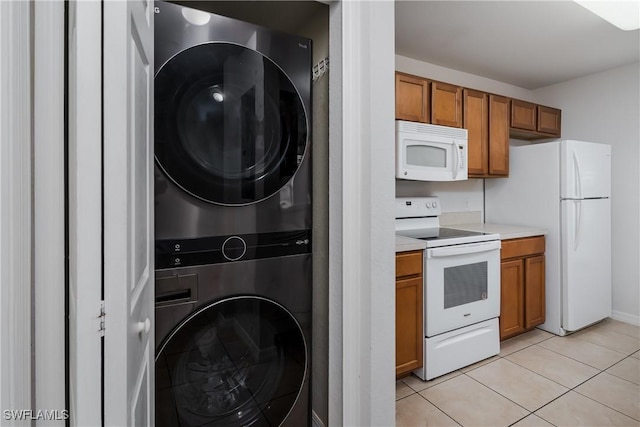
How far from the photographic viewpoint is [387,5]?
123 cm

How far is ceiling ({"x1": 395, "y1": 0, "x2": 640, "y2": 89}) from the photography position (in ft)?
6.83

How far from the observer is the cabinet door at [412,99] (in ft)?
7.84

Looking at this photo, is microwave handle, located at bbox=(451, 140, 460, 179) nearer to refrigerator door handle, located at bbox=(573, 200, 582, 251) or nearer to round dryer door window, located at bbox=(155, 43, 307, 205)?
refrigerator door handle, located at bbox=(573, 200, 582, 251)

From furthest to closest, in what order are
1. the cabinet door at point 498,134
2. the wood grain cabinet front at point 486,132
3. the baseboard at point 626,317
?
the baseboard at point 626,317 < the cabinet door at point 498,134 < the wood grain cabinet front at point 486,132

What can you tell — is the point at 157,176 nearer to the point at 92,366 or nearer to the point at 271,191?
the point at 271,191

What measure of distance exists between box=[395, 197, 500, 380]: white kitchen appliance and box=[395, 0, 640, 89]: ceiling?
4.89 ft

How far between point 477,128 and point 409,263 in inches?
60.7

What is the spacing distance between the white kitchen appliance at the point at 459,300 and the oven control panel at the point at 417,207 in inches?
7.8

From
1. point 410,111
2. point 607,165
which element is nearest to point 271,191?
point 410,111

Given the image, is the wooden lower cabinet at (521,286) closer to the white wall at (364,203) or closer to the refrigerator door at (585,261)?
the refrigerator door at (585,261)

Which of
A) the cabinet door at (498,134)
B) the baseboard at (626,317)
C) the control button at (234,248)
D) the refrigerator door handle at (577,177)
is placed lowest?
the baseboard at (626,317)

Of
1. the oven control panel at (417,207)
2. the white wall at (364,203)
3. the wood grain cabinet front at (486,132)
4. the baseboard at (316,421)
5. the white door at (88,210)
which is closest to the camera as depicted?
the white door at (88,210)

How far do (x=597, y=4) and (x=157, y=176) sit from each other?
7.77 feet

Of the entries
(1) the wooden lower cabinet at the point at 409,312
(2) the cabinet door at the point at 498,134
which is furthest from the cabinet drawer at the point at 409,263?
(2) the cabinet door at the point at 498,134
